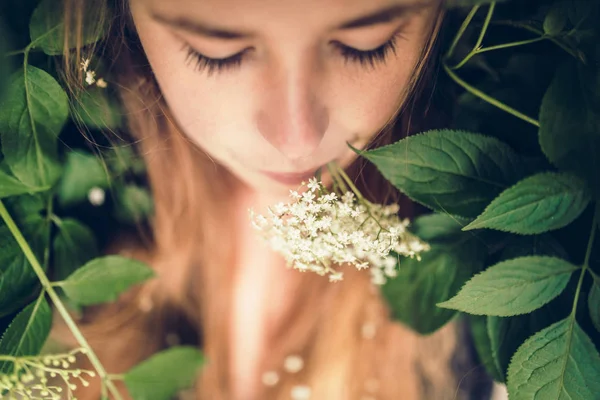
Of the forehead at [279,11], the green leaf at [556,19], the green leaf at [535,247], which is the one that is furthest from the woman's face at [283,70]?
the green leaf at [535,247]

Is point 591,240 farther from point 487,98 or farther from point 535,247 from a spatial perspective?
point 487,98

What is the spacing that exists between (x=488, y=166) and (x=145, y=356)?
545 millimetres

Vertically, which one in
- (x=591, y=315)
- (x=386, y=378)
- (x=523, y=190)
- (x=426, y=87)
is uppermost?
(x=426, y=87)

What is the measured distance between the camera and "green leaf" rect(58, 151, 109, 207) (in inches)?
24.2

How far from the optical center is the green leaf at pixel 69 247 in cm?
63

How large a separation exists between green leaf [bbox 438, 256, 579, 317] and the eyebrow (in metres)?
0.29

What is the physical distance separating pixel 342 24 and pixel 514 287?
0.33m

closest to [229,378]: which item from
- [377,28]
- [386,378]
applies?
[386,378]

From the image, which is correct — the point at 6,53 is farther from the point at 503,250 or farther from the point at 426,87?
the point at 503,250

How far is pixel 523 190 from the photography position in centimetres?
50

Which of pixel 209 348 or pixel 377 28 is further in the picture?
pixel 209 348

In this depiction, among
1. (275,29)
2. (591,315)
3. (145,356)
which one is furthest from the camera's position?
(145,356)

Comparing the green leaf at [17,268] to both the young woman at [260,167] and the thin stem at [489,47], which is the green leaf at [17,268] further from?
the thin stem at [489,47]

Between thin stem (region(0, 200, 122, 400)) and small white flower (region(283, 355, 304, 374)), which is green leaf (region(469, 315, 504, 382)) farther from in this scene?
thin stem (region(0, 200, 122, 400))
